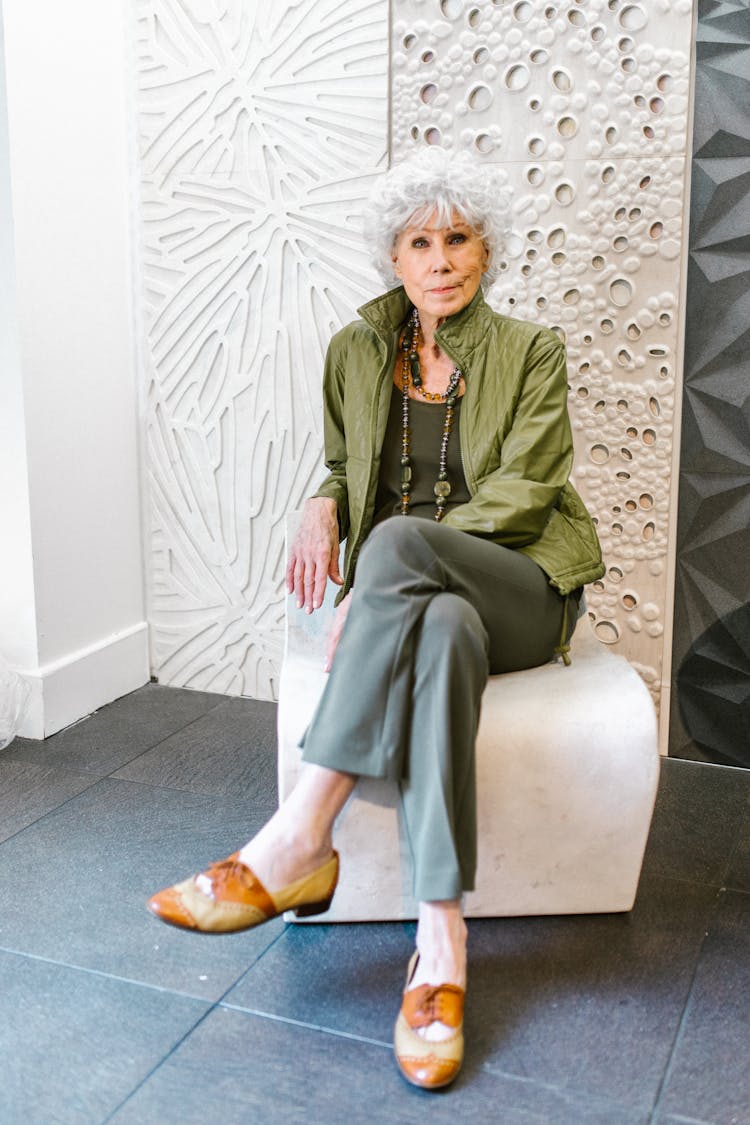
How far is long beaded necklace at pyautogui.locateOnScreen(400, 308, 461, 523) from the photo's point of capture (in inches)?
93.2

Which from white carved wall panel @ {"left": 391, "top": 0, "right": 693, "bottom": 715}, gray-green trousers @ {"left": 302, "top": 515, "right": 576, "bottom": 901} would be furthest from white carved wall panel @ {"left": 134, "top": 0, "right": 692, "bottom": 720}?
gray-green trousers @ {"left": 302, "top": 515, "right": 576, "bottom": 901}

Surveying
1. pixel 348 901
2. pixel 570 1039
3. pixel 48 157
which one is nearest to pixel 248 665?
pixel 348 901

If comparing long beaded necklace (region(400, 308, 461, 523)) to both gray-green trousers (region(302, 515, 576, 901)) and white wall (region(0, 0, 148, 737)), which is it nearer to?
gray-green trousers (region(302, 515, 576, 901))

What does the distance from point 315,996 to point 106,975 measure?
0.37 metres

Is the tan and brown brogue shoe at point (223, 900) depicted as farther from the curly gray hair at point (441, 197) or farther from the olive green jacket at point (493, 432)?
the curly gray hair at point (441, 197)

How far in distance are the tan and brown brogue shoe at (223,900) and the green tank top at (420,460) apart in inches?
36.6

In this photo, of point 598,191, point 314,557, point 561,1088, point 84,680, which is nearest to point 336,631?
point 314,557

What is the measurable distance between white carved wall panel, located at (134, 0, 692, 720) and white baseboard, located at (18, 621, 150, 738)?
0.34 feet

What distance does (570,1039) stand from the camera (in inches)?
68.3

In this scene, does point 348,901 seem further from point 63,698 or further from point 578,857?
point 63,698

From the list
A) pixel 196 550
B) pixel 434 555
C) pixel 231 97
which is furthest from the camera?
pixel 196 550

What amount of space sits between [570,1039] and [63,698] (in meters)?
1.79

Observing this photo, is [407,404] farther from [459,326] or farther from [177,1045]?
[177,1045]

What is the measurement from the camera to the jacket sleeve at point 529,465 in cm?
213
